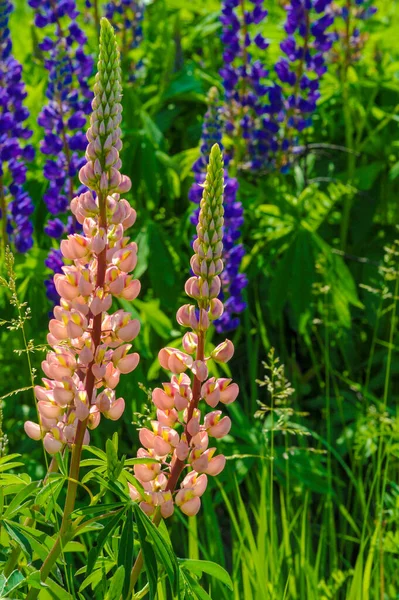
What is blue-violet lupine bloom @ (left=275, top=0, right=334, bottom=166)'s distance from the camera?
11.8ft

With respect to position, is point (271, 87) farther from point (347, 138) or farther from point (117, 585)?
point (117, 585)

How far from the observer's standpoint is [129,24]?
4086mm

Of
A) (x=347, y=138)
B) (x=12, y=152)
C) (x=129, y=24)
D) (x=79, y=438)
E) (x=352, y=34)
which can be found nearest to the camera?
(x=79, y=438)

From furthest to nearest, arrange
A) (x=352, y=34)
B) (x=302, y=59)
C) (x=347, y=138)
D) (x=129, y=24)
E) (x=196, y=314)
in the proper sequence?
(x=129, y=24)
(x=352, y=34)
(x=347, y=138)
(x=302, y=59)
(x=196, y=314)

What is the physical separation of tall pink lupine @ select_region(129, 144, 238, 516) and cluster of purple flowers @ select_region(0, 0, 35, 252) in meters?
1.67

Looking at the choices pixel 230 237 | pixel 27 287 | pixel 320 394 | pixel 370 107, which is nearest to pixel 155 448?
pixel 230 237

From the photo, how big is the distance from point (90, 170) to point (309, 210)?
2400mm

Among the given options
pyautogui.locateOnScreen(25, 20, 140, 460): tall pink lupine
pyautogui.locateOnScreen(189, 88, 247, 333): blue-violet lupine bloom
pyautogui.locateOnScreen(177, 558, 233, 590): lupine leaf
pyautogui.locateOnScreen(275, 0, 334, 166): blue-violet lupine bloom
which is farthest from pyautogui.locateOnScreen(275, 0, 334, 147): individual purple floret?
pyautogui.locateOnScreen(177, 558, 233, 590): lupine leaf

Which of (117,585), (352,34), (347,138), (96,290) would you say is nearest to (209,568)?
(117,585)

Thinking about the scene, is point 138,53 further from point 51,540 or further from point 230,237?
point 51,540

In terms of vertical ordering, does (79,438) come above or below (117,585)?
above

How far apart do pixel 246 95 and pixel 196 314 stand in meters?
1.27

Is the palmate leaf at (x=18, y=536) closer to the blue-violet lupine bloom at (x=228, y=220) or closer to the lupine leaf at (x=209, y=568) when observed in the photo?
the lupine leaf at (x=209, y=568)

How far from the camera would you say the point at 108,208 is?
60.3 inches
